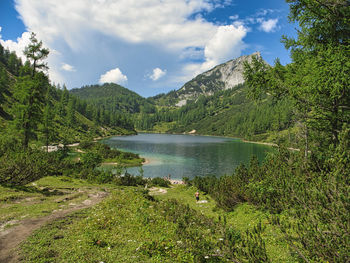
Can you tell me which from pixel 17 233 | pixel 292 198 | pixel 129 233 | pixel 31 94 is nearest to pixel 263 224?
pixel 292 198

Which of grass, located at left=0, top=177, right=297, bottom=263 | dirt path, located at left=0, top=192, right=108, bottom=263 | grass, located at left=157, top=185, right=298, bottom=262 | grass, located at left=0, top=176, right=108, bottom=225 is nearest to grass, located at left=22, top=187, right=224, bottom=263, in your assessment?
grass, located at left=0, top=177, right=297, bottom=263

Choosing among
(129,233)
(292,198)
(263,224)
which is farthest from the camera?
(263,224)

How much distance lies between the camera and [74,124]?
507ft

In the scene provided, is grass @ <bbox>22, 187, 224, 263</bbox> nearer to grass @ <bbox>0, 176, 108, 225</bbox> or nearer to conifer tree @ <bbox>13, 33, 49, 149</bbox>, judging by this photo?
grass @ <bbox>0, 176, 108, 225</bbox>

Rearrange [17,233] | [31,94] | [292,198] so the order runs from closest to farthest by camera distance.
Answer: [292,198]
[17,233]
[31,94]

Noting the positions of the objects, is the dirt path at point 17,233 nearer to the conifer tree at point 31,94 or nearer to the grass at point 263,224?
the grass at point 263,224

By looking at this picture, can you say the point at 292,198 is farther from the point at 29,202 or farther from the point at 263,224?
the point at 29,202

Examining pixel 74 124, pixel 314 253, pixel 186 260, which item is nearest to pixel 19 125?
pixel 186 260

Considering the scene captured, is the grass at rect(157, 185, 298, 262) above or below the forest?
below

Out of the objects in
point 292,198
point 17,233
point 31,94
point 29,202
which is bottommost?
point 29,202

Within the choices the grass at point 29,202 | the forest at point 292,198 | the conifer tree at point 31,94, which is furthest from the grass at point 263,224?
the conifer tree at point 31,94

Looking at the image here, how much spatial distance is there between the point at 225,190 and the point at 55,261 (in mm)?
15042

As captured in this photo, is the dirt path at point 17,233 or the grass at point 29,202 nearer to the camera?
the dirt path at point 17,233

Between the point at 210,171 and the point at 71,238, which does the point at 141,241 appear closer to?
the point at 71,238
